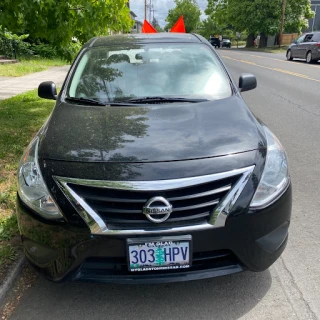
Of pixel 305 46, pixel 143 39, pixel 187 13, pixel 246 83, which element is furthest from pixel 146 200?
pixel 187 13

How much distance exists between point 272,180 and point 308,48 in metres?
20.7

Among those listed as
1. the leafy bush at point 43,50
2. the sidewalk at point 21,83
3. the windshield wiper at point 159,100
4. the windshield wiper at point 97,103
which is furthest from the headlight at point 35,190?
the leafy bush at point 43,50

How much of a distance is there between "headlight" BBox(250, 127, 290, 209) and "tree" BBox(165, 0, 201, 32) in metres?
91.5

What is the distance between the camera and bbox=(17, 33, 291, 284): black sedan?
7.14 feet

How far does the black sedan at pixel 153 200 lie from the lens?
2.18m

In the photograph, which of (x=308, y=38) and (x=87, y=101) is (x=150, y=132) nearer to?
(x=87, y=101)

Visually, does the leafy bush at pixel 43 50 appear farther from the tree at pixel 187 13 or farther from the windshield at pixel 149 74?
the tree at pixel 187 13

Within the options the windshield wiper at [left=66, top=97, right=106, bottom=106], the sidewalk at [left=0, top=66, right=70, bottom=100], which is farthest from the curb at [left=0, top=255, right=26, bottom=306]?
the sidewalk at [left=0, top=66, right=70, bottom=100]

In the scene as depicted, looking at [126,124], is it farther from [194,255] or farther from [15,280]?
[15,280]

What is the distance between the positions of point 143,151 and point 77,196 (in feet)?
1.59

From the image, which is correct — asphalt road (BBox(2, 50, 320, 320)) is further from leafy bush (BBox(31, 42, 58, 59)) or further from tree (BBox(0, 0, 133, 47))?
leafy bush (BBox(31, 42, 58, 59))

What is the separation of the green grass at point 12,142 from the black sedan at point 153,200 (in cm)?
82

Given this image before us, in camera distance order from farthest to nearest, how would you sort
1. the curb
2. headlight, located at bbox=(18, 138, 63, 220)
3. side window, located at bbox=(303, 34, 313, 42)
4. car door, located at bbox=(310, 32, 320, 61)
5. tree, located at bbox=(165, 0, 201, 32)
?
tree, located at bbox=(165, 0, 201, 32)
side window, located at bbox=(303, 34, 313, 42)
car door, located at bbox=(310, 32, 320, 61)
the curb
headlight, located at bbox=(18, 138, 63, 220)

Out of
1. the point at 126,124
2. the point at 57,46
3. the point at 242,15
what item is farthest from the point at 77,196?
the point at 242,15
